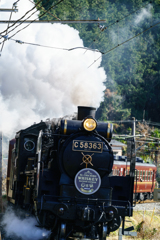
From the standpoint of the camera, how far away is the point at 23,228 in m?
10.1

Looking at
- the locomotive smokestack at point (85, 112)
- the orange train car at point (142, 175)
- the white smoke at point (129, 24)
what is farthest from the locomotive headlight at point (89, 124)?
the white smoke at point (129, 24)

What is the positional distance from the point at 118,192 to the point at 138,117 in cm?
3899

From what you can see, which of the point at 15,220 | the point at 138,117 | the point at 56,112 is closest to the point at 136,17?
the point at 138,117

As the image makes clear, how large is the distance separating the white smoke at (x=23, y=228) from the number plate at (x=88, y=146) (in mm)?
2900

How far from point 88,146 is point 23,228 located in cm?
376

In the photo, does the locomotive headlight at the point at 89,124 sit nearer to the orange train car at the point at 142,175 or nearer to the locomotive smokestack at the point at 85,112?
the locomotive smokestack at the point at 85,112

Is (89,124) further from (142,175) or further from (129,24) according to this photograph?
(129,24)

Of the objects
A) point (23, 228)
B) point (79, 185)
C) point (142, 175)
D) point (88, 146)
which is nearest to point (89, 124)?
point (88, 146)

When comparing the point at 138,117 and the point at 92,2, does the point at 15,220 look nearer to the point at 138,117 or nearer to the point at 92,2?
the point at 138,117

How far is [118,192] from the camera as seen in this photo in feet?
28.5

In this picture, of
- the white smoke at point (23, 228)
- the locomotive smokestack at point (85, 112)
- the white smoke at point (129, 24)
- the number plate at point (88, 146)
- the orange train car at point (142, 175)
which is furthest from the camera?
the white smoke at point (129, 24)

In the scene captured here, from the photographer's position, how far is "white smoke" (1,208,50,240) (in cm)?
952

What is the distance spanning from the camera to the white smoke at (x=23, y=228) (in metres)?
9.52

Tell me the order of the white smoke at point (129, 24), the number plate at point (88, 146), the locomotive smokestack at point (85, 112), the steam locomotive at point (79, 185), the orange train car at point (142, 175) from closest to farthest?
1. the steam locomotive at point (79, 185)
2. the number plate at point (88, 146)
3. the locomotive smokestack at point (85, 112)
4. the orange train car at point (142, 175)
5. the white smoke at point (129, 24)
